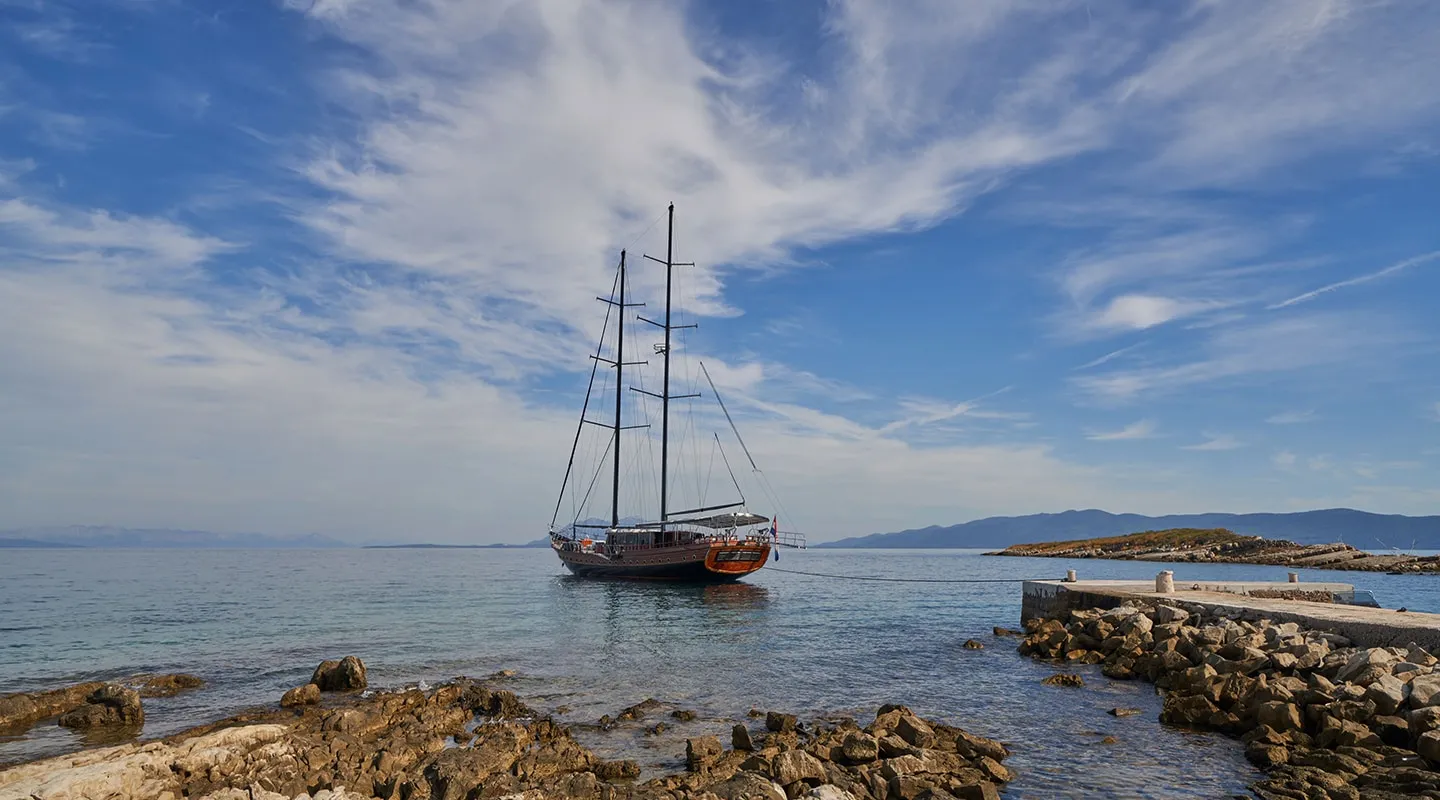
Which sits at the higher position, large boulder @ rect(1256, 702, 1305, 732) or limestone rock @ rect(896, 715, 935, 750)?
large boulder @ rect(1256, 702, 1305, 732)

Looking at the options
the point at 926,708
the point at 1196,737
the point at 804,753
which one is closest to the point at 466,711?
the point at 804,753

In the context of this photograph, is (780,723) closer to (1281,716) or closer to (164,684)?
(1281,716)

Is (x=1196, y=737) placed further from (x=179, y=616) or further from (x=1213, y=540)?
(x=1213, y=540)

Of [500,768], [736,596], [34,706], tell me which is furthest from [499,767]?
[736,596]

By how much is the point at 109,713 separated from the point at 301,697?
3.37m

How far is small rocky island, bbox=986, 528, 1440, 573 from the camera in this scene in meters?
79.8

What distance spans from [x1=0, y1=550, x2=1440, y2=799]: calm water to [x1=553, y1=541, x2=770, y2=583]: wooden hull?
3963 mm

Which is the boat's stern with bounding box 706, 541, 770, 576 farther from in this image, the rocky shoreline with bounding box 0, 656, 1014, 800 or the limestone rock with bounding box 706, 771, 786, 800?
the limestone rock with bounding box 706, 771, 786, 800

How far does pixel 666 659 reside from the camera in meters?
24.4

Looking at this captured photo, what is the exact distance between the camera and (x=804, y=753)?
35.8 ft

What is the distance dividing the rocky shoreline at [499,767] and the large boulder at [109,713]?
9.35 feet

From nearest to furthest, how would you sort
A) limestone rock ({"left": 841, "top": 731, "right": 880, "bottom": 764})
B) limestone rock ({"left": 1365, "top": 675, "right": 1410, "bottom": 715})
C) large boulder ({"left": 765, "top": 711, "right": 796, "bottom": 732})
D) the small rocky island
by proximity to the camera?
limestone rock ({"left": 841, "top": 731, "right": 880, "bottom": 764}) → limestone rock ({"left": 1365, "top": 675, "right": 1410, "bottom": 715}) → large boulder ({"left": 765, "top": 711, "right": 796, "bottom": 732}) → the small rocky island

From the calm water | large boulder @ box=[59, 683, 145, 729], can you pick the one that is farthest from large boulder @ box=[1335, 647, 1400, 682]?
large boulder @ box=[59, 683, 145, 729]

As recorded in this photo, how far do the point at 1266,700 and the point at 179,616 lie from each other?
144ft
